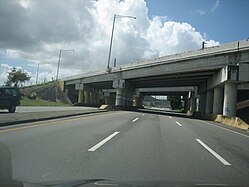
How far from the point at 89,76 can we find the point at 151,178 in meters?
60.9

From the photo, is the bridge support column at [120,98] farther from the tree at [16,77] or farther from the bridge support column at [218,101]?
the tree at [16,77]

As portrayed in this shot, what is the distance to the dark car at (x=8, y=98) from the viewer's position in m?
23.0

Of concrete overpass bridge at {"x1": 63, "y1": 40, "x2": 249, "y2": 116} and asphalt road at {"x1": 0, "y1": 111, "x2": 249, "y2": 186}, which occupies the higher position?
concrete overpass bridge at {"x1": 63, "y1": 40, "x2": 249, "y2": 116}

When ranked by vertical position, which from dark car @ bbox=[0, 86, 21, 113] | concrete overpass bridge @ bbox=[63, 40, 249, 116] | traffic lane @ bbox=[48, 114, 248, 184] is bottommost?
traffic lane @ bbox=[48, 114, 248, 184]

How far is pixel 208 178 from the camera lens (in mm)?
5688

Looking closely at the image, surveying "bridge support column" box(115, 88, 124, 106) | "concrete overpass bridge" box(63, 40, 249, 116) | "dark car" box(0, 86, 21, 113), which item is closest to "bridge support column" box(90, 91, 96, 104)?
"concrete overpass bridge" box(63, 40, 249, 116)

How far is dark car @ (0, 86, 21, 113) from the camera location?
23031mm

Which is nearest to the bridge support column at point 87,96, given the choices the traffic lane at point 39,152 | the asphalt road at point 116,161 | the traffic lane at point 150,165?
the traffic lane at point 39,152

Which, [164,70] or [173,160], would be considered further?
[164,70]

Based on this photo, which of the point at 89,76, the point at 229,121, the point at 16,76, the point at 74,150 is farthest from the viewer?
the point at 16,76

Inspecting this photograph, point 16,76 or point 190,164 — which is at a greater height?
point 16,76

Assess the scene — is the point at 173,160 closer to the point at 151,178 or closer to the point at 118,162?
the point at 118,162

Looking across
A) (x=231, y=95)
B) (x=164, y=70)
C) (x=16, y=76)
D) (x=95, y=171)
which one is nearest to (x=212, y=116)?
(x=231, y=95)

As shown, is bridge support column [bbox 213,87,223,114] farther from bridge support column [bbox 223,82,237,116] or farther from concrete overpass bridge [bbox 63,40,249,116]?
bridge support column [bbox 223,82,237,116]
